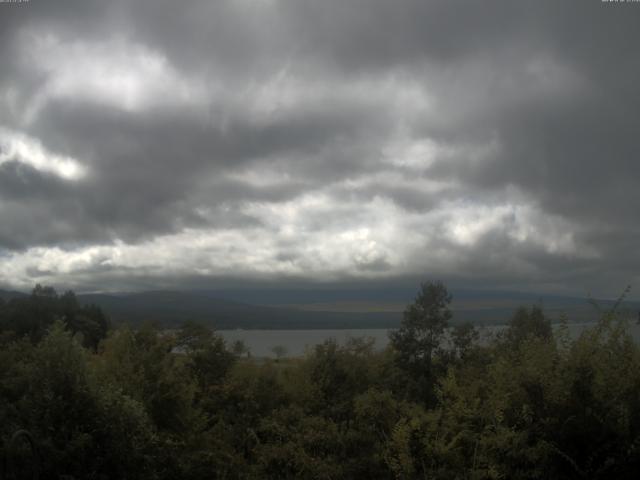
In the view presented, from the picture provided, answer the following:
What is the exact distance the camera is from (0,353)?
19.4 m

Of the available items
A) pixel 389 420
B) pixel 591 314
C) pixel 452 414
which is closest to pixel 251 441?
pixel 389 420

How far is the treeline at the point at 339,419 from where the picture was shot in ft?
36.1

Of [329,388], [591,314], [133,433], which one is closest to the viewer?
[133,433]

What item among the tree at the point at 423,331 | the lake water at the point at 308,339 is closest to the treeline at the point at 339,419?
the lake water at the point at 308,339

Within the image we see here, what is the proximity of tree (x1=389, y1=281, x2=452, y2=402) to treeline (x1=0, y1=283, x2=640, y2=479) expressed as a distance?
325cm

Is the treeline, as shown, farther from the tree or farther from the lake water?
the tree

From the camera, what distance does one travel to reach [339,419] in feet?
77.0

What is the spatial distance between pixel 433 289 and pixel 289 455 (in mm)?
14957

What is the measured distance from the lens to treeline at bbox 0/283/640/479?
1099cm

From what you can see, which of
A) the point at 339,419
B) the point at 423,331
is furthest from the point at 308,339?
the point at 339,419

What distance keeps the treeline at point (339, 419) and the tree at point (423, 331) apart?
3.25 meters

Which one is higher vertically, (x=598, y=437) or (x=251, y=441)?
(x=598, y=437)

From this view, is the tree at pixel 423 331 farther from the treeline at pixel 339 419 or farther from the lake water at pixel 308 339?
the treeline at pixel 339 419

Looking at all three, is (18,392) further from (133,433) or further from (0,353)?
(0,353)
